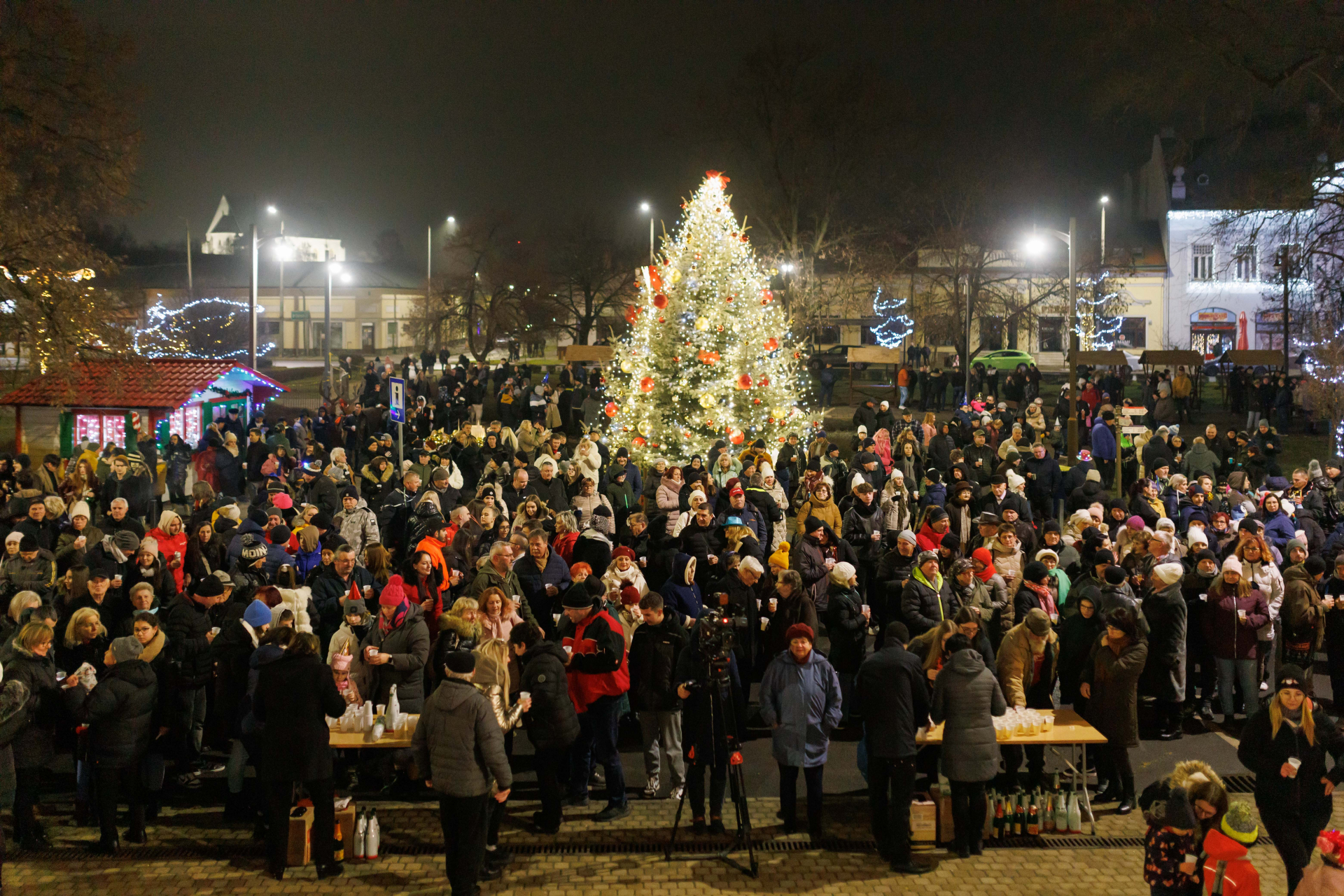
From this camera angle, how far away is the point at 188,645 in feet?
25.7

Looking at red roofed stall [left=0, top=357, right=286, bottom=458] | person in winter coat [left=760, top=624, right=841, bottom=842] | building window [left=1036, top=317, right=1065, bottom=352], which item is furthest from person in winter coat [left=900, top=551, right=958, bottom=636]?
building window [left=1036, top=317, right=1065, bottom=352]

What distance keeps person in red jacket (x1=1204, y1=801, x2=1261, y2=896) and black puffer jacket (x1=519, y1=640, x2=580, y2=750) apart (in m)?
3.82

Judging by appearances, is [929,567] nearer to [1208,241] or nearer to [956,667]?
[956,667]

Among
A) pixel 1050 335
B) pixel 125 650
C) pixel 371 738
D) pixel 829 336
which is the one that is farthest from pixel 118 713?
pixel 1050 335

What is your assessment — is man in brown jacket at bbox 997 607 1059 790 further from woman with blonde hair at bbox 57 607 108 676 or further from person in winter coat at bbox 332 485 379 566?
person in winter coat at bbox 332 485 379 566

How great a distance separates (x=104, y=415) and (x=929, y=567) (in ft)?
56.7

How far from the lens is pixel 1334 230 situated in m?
22.6

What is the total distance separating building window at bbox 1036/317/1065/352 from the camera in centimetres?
5594

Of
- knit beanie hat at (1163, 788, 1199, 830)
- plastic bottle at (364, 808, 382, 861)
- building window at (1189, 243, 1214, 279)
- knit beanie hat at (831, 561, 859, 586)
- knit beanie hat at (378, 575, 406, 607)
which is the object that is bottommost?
plastic bottle at (364, 808, 382, 861)

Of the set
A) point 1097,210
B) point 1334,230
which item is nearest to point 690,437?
point 1334,230

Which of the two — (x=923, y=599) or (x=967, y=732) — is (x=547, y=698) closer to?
(x=967, y=732)

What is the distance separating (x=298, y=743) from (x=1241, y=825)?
16.9 feet

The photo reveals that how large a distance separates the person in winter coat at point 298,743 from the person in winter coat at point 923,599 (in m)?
4.39

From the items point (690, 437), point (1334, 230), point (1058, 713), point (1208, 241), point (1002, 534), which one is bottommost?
point (1058, 713)
